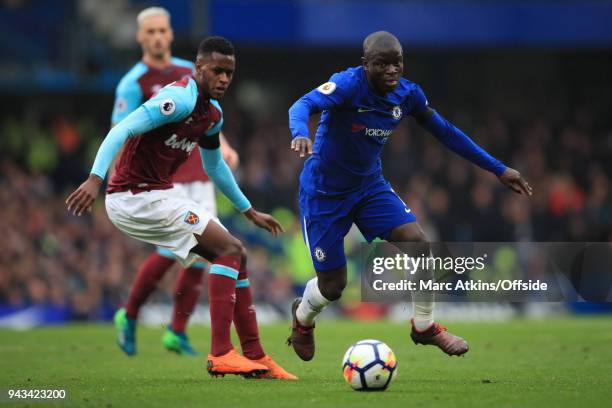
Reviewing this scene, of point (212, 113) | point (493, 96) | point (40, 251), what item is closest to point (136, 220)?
point (212, 113)

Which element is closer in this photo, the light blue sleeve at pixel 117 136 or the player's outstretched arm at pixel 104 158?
the player's outstretched arm at pixel 104 158

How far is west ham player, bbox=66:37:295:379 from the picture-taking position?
7590 millimetres

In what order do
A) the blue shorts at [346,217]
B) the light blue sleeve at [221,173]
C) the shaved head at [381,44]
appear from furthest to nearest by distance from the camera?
the light blue sleeve at [221,173] < the blue shorts at [346,217] < the shaved head at [381,44]

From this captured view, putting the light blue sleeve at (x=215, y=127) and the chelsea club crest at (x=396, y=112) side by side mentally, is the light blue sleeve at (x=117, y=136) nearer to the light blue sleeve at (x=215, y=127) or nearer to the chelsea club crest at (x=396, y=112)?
the light blue sleeve at (x=215, y=127)

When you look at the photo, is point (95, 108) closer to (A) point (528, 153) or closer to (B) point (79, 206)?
(A) point (528, 153)

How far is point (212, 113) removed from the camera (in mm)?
7945

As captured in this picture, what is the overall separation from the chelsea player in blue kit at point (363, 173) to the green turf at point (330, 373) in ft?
1.87

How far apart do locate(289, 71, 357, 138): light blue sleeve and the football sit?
1.49 meters

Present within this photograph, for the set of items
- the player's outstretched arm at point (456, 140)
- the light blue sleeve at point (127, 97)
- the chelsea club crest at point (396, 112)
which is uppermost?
the light blue sleeve at point (127, 97)

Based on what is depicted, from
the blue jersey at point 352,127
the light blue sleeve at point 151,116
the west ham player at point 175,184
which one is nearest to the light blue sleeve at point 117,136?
the light blue sleeve at point 151,116

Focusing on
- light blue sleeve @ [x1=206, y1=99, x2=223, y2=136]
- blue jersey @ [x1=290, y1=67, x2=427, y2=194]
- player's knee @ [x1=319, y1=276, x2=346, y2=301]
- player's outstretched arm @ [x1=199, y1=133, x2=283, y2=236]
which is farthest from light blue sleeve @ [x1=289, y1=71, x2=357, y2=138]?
player's knee @ [x1=319, y1=276, x2=346, y2=301]

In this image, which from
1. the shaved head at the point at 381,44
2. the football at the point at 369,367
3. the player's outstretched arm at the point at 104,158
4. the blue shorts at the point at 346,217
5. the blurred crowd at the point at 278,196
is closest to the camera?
the player's outstretched arm at the point at 104,158

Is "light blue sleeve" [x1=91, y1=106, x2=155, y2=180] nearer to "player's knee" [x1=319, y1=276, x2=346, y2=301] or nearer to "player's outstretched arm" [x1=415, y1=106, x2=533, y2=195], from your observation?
"player's knee" [x1=319, y1=276, x2=346, y2=301]

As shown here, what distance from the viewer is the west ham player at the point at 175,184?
10.2m
